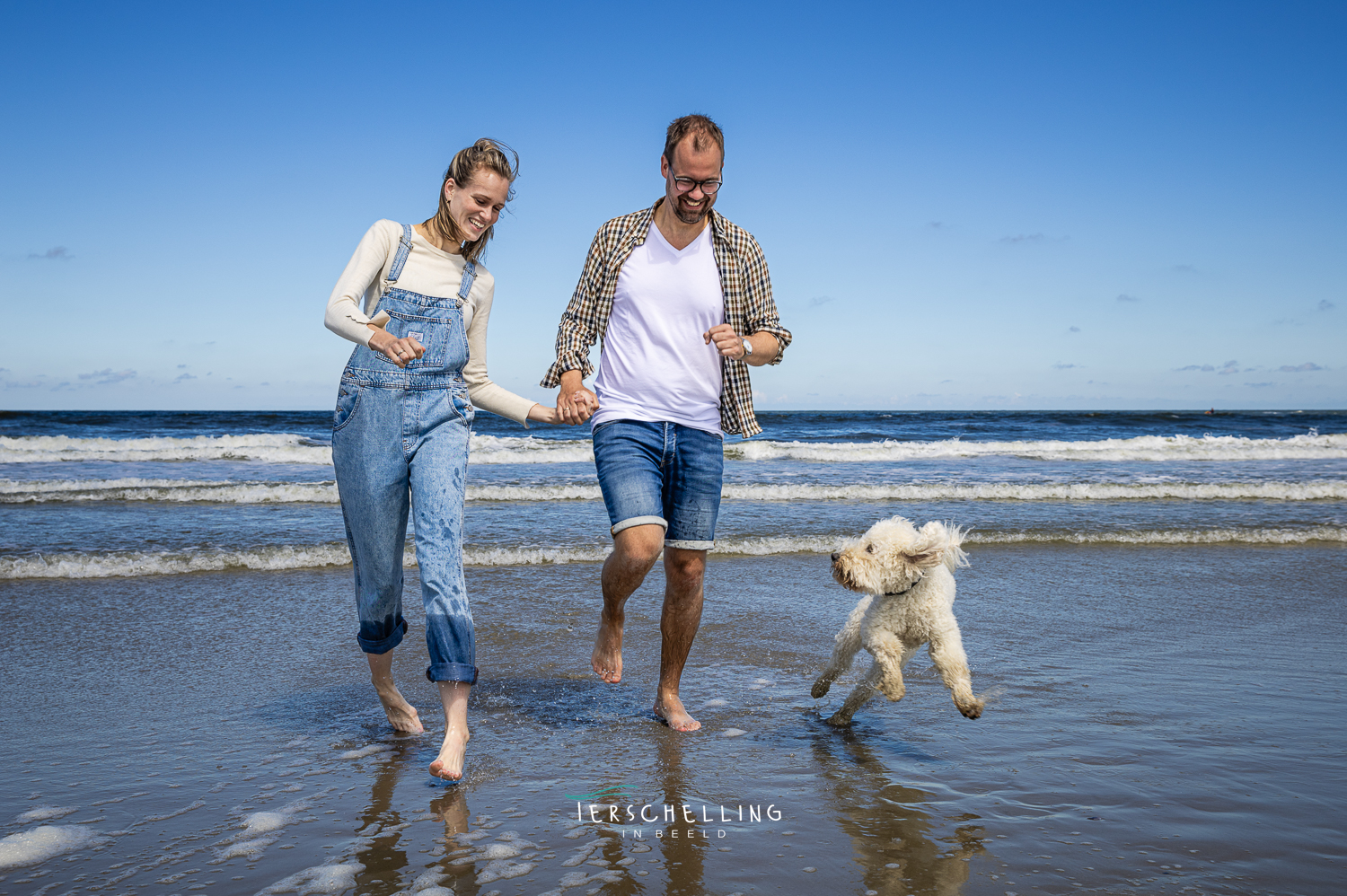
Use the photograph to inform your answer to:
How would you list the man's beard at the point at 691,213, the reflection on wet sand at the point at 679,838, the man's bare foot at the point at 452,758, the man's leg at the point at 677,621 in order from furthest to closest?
the man's leg at the point at 677,621
the man's beard at the point at 691,213
the man's bare foot at the point at 452,758
the reflection on wet sand at the point at 679,838

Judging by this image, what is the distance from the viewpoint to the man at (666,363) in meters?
3.59

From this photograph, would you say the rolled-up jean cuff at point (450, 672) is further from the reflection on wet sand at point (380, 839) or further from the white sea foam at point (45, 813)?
the white sea foam at point (45, 813)

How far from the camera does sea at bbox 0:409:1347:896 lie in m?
2.63

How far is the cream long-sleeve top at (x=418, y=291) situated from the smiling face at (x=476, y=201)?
0.14m

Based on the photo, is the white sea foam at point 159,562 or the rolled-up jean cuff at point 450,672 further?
the white sea foam at point 159,562

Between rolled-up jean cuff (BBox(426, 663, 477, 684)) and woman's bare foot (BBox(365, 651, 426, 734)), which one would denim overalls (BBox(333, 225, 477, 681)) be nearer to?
rolled-up jean cuff (BBox(426, 663, 477, 684))

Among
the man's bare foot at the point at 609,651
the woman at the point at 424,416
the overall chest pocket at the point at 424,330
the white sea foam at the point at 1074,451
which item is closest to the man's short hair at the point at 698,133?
the woman at the point at 424,416

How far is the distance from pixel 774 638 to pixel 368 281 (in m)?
3.58

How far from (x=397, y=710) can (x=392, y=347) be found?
174cm

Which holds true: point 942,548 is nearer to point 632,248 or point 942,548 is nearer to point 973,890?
point 973,890

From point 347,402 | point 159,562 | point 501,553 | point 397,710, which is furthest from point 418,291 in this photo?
point 159,562

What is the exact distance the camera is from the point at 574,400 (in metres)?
3.52

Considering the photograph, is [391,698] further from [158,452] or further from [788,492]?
[158,452]

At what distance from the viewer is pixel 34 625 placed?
19.4 feet
